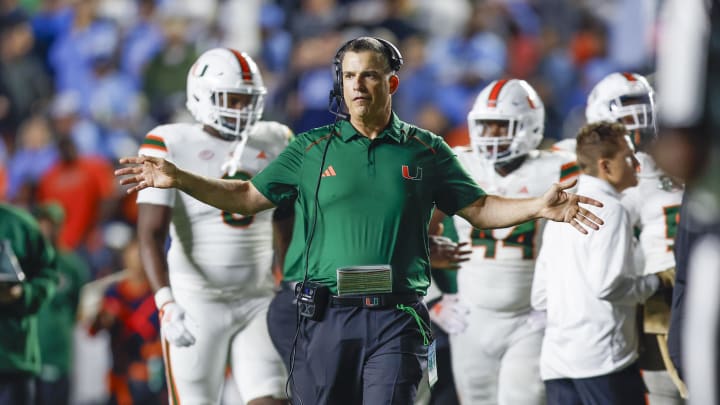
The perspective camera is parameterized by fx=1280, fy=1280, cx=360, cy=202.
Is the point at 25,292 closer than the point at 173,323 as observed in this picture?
No

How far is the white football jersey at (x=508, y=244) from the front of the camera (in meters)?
6.64

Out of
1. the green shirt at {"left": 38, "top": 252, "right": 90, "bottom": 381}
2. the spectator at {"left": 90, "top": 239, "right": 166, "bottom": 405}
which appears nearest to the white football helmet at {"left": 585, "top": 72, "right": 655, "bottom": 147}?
the spectator at {"left": 90, "top": 239, "right": 166, "bottom": 405}

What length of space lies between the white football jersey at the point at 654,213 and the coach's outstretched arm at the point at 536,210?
1549 millimetres

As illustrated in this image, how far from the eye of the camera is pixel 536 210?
15.6 feet

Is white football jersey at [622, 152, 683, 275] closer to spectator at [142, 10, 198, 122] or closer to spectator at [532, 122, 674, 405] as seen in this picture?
spectator at [532, 122, 674, 405]

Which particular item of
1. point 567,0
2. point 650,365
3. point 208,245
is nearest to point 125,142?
point 567,0

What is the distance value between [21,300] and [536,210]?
3.06 m

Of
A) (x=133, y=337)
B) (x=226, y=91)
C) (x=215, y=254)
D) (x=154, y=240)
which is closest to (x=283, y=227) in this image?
(x=215, y=254)

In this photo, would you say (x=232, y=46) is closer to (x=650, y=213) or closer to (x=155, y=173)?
(x=650, y=213)

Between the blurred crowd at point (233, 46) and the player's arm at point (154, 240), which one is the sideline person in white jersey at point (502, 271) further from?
the blurred crowd at point (233, 46)

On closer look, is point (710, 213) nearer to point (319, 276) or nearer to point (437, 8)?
point (319, 276)

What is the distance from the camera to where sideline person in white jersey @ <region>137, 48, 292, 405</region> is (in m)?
6.24

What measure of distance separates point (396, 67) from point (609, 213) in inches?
46.5

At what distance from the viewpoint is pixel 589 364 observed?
222 inches
